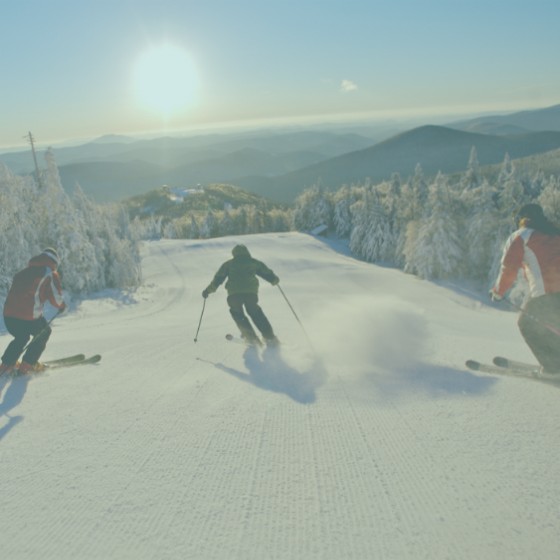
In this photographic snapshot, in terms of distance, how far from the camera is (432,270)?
3953 centimetres

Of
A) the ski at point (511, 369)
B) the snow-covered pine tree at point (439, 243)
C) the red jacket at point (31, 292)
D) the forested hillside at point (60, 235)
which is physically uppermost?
the red jacket at point (31, 292)

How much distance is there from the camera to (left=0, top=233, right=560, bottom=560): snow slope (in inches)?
100

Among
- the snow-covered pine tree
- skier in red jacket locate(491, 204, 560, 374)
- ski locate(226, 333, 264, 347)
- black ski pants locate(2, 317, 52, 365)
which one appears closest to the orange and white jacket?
skier in red jacket locate(491, 204, 560, 374)

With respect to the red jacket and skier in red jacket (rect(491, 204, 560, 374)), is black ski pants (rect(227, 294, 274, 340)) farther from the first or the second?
skier in red jacket (rect(491, 204, 560, 374))

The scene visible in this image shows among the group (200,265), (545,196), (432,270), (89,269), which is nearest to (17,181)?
(89,269)

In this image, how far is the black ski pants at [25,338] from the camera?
610 cm

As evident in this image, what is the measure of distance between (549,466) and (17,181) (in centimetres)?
2683

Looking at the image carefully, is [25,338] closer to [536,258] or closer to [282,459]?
[282,459]

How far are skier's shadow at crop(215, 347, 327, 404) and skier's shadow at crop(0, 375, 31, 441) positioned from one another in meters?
2.58

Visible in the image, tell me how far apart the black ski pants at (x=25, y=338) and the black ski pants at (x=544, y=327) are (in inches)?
267

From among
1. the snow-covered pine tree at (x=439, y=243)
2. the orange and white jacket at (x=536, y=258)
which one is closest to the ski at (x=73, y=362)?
the orange and white jacket at (x=536, y=258)

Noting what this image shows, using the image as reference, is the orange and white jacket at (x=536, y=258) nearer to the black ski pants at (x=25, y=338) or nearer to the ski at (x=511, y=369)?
the ski at (x=511, y=369)

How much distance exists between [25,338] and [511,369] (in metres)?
6.95

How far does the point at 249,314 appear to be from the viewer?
25.2 ft
